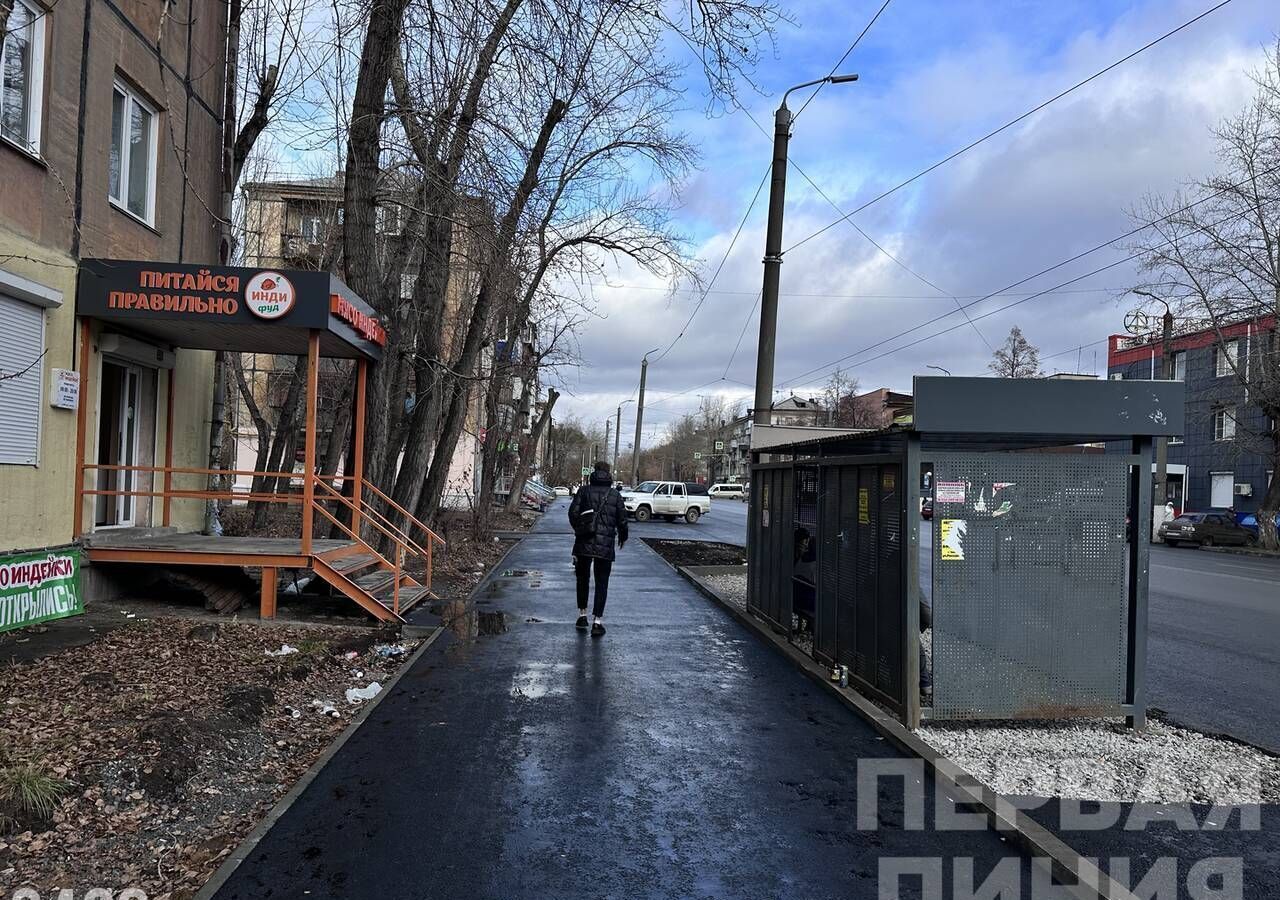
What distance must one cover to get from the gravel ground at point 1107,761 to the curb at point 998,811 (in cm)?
17

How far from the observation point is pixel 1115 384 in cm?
571

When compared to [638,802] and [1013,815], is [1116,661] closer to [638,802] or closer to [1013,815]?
[1013,815]

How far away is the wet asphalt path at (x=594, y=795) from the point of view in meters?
3.87

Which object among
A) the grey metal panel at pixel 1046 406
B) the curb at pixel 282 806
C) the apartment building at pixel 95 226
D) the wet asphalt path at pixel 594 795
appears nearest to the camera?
the curb at pixel 282 806

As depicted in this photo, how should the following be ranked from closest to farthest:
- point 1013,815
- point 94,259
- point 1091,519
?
point 1013,815
point 1091,519
point 94,259

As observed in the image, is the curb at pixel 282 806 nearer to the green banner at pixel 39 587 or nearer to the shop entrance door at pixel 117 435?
the green banner at pixel 39 587

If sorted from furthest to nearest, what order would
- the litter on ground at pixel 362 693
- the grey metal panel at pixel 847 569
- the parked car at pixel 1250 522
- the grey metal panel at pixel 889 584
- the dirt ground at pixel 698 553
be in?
the parked car at pixel 1250 522
the dirt ground at pixel 698 553
the grey metal panel at pixel 847 569
the litter on ground at pixel 362 693
the grey metal panel at pixel 889 584

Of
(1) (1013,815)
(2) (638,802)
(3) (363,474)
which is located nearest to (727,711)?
(2) (638,802)

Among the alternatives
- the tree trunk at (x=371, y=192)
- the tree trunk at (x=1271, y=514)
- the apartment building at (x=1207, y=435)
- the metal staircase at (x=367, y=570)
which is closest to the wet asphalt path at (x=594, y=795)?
the metal staircase at (x=367, y=570)

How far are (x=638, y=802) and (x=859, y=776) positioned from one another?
1371 millimetres

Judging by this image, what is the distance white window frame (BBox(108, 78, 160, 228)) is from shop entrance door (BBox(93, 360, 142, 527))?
1854 millimetres

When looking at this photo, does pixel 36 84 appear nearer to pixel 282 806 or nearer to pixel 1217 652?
pixel 282 806

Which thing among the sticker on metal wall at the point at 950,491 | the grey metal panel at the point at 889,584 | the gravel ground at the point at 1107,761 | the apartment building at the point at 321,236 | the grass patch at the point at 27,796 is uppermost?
the apartment building at the point at 321,236

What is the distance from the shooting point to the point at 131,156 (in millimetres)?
10703
